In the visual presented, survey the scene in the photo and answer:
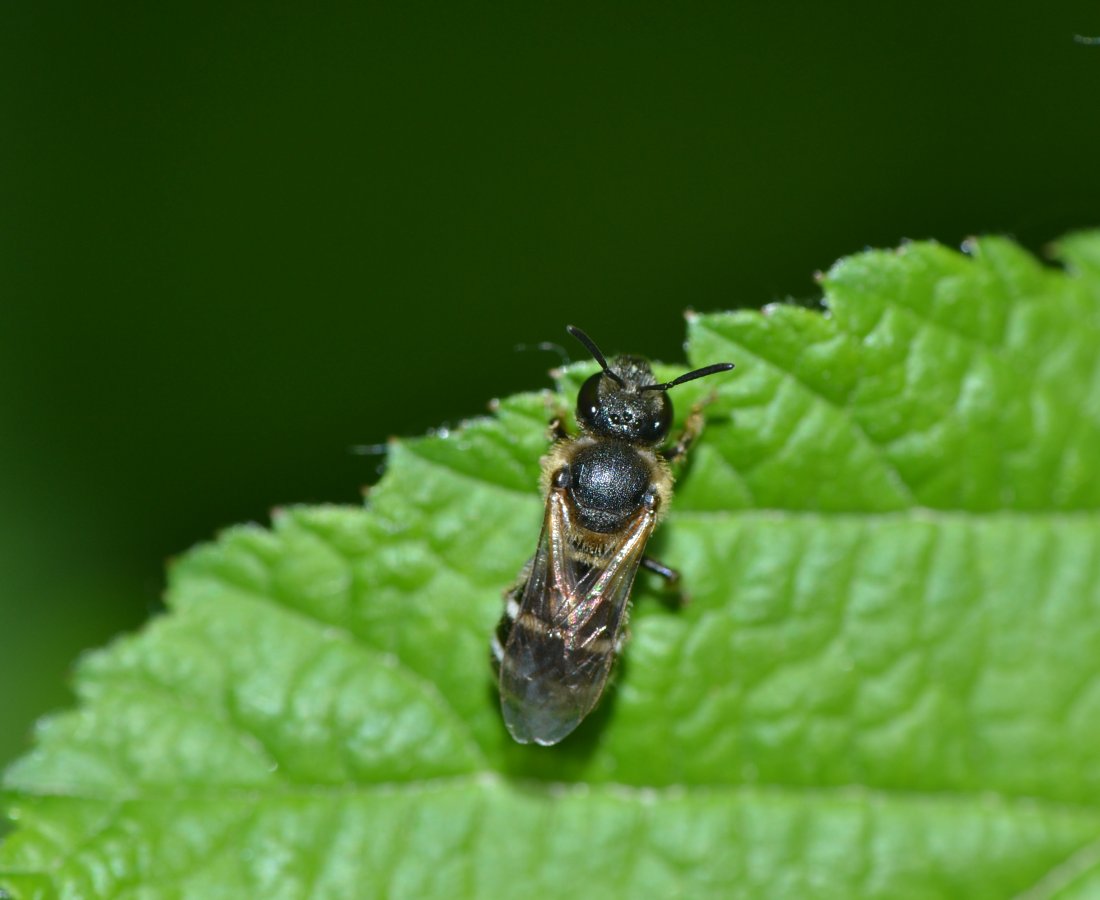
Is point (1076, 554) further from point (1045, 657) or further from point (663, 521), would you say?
point (663, 521)

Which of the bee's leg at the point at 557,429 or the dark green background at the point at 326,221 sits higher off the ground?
the dark green background at the point at 326,221

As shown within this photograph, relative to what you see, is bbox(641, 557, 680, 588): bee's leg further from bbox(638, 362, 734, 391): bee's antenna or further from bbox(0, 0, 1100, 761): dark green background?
bbox(0, 0, 1100, 761): dark green background

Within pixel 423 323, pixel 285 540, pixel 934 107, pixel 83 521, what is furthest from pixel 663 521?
pixel 83 521

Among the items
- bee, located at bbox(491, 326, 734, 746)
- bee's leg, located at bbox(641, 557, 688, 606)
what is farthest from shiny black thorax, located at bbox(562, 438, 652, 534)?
bee's leg, located at bbox(641, 557, 688, 606)

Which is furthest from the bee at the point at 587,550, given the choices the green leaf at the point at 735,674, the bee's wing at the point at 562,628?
the green leaf at the point at 735,674

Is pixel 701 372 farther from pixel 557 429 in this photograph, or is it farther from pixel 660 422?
pixel 557 429

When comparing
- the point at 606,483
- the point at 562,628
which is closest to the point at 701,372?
the point at 606,483

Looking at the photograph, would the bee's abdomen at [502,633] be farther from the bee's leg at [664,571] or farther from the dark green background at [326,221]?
the dark green background at [326,221]
